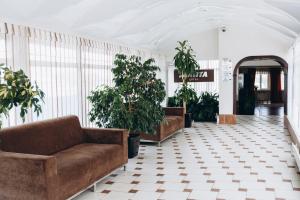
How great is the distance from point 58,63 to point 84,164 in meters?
2.85

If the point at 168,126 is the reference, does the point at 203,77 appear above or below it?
above

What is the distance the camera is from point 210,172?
5926mm

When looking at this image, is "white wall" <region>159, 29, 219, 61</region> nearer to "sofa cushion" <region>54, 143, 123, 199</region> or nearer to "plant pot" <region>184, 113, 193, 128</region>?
"plant pot" <region>184, 113, 193, 128</region>

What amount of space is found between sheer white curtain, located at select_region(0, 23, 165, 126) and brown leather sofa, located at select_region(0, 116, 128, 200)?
2.82ft

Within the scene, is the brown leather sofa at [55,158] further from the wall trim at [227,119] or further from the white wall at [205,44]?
the white wall at [205,44]

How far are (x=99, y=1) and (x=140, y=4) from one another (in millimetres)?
1073

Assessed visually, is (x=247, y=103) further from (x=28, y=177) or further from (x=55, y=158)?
(x=28, y=177)

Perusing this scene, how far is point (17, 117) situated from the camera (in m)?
5.60

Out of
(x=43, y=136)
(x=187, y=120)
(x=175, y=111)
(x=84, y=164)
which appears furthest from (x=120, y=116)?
(x=187, y=120)

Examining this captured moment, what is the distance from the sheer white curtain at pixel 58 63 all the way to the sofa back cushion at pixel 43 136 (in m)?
0.74

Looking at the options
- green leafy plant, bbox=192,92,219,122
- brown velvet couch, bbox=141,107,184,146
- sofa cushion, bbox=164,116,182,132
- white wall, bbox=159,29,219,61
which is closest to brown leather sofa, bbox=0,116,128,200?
brown velvet couch, bbox=141,107,184,146

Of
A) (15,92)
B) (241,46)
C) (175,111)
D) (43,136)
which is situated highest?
(241,46)

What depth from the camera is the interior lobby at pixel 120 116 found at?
14.4 ft

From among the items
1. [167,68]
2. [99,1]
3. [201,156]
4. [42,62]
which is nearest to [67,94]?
[42,62]
